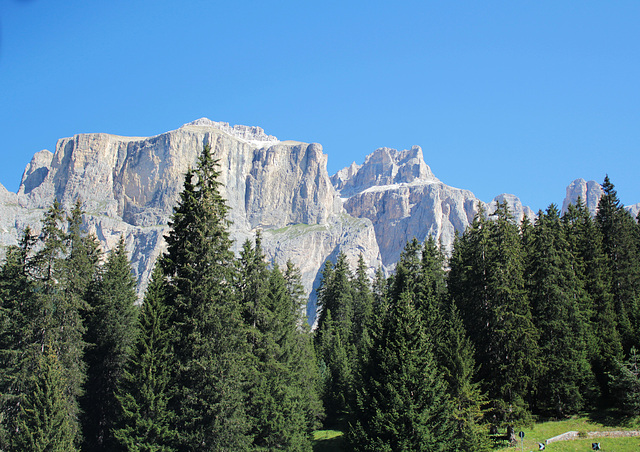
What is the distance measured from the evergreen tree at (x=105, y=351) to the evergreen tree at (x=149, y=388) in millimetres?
7547

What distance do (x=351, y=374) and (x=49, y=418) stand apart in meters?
29.4

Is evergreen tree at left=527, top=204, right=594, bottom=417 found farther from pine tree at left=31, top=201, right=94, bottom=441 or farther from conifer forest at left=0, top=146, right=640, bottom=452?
pine tree at left=31, top=201, right=94, bottom=441

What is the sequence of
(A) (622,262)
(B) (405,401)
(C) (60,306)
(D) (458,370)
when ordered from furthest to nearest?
(A) (622,262)
(C) (60,306)
(D) (458,370)
(B) (405,401)

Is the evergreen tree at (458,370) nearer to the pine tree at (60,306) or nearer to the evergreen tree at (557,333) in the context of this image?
the evergreen tree at (557,333)

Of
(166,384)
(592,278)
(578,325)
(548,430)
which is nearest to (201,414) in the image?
(166,384)

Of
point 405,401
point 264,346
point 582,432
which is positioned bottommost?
point 582,432

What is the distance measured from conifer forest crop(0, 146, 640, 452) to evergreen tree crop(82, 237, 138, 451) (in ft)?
0.35

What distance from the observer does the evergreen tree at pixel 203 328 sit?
25328 mm

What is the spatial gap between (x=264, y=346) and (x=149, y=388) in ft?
29.3

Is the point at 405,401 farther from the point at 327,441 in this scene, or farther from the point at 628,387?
the point at 327,441

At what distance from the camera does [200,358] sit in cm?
2536

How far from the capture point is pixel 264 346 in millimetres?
32938

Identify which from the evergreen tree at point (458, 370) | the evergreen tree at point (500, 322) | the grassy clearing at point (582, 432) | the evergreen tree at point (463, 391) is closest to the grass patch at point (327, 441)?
the evergreen tree at point (458, 370)

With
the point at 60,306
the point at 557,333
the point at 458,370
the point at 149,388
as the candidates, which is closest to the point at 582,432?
the point at 557,333
